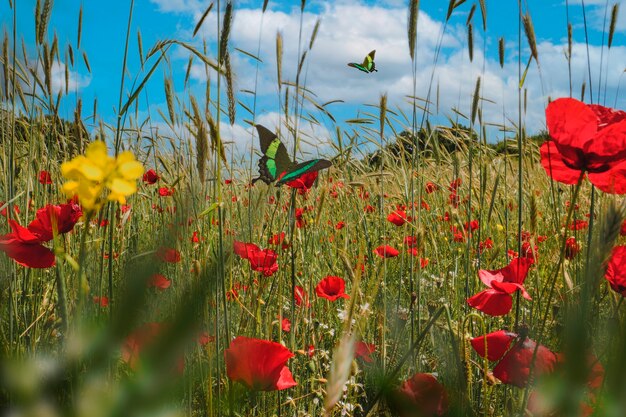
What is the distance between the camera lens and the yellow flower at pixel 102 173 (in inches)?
19.5

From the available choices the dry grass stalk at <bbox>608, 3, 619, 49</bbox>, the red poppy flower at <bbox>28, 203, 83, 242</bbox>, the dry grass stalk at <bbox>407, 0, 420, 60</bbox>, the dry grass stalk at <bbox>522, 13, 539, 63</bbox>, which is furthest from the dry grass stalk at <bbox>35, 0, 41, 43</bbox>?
the dry grass stalk at <bbox>608, 3, 619, 49</bbox>

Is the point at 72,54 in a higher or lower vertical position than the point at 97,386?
higher

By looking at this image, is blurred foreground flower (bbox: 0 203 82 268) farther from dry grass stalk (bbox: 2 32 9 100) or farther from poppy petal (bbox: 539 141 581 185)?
poppy petal (bbox: 539 141 581 185)

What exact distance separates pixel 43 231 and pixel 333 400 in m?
0.77

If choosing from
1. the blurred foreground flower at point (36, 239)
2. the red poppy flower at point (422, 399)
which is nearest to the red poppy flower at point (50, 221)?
the blurred foreground flower at point (36, 239)

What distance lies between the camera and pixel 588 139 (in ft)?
Result: 2.74

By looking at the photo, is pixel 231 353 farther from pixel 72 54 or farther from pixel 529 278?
pixel 529 278

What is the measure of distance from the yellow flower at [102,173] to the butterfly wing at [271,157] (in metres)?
0.74

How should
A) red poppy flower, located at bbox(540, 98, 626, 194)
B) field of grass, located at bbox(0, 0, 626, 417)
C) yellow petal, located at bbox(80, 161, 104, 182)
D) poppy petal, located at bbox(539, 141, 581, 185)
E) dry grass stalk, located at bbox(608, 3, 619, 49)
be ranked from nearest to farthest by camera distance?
1. field of grass, located at bbox(0, 0, 626, 417)
2. yellow petal, located at bbox(80, 161, 104, 182)
3. red poppy flower, located at bbox(540, 98, 626, 194)
4. poppy petal, located at bbox(539, 141, 581, 185)
5. dry grass stalk, located at bbox(608, 3, 619, 49)

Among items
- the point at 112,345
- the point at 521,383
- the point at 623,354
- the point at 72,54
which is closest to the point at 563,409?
the point at 623,354

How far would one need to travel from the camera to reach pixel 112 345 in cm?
18

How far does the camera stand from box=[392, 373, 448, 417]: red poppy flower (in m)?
0.31

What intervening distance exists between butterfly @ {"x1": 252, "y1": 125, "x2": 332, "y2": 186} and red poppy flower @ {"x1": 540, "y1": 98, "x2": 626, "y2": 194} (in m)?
0.49

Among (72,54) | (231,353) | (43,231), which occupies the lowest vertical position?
(231,353)
